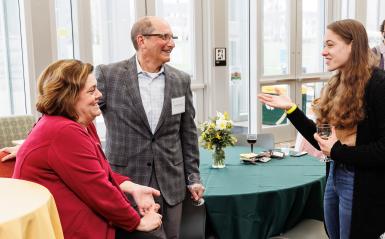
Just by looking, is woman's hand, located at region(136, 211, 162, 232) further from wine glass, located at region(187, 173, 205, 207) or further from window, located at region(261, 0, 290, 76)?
window, located at region(261, 0, 290, 76)

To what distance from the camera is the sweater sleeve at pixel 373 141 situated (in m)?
1.85

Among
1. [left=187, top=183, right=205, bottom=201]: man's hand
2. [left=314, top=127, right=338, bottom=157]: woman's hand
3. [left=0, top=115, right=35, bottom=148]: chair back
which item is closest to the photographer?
[left=314, top=127, right=338, bottom=157]: woman's hand

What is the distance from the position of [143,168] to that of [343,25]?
1167 millimetres

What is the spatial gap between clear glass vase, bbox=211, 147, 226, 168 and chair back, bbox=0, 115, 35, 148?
1.76 metres

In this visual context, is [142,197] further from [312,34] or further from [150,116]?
[312,34]

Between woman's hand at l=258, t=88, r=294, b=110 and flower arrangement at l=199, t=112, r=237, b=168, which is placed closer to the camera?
woman's hand at l=258, t=88, r=294, b=110

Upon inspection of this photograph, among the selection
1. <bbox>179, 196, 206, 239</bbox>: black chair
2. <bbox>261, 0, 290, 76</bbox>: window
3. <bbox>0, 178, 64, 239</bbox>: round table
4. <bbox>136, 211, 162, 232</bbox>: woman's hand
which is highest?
<bbox>261, 0, 290, 76</bbox>: window

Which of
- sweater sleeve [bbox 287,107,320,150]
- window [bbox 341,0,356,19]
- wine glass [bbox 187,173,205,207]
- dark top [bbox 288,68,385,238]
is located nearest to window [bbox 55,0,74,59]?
wine glass [bbox 187,173,205,207]

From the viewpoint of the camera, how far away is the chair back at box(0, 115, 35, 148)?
3.76m

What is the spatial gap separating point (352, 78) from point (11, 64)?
3694mm

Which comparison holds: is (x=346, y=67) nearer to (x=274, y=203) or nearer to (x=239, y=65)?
(x=274, y=203)

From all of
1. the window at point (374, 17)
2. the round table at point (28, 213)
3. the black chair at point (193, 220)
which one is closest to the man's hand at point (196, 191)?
the black chair at point (193, 220)

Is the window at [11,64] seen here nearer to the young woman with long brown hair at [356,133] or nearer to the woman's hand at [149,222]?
the woman's hand at [149,222]

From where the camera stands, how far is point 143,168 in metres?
2.26
